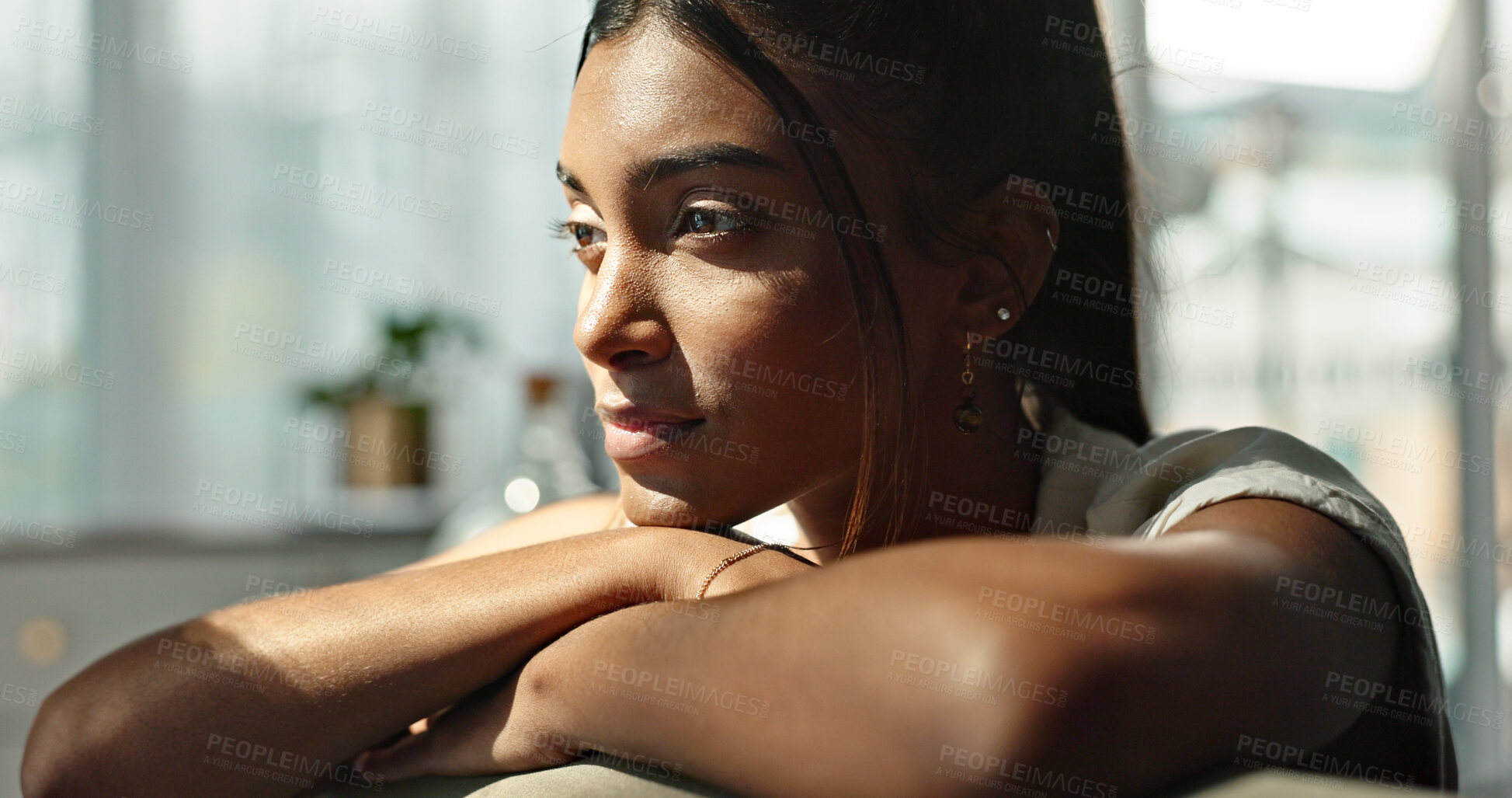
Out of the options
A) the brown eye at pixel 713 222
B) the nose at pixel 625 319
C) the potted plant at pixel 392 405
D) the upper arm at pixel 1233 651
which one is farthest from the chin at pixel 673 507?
the potted plant at pixel 392 405

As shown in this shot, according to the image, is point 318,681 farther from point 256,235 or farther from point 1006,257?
point 256,235

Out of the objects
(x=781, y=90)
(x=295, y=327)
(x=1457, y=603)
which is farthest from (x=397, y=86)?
(x=1457, y=603)

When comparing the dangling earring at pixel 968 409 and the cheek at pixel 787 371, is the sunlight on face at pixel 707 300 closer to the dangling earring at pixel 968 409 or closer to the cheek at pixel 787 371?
the cheek at pixel 787 371

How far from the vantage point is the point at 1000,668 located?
0.49 metres

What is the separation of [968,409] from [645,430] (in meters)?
0.33

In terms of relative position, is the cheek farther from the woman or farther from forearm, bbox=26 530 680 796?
forearm, bbox=26 530 680 796

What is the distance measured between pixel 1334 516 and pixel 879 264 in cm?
42

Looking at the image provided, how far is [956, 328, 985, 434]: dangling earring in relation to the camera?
41.5 inches

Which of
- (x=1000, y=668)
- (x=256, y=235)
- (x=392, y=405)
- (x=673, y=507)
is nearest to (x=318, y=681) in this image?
(x=673, y=507)

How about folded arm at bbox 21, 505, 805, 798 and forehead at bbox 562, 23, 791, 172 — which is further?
forehead at bbox 562, 23, 791, 172

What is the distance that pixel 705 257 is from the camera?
0.93 metres

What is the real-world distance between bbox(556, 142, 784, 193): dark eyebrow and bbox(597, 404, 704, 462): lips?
0.66 feet

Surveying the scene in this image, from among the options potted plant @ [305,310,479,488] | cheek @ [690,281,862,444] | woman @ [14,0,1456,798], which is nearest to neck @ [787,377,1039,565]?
woman @ [14,0,1456,798]

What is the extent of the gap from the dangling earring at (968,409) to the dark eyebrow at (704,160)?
0.29 metres
